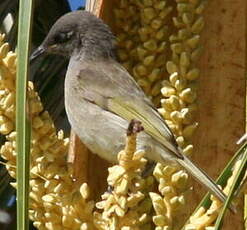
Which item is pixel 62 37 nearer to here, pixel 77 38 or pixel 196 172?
pixel 77 38

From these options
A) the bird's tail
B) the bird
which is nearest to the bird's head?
the bird

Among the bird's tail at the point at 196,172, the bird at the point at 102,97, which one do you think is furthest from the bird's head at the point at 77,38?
the bird's tail at the point at 196,172

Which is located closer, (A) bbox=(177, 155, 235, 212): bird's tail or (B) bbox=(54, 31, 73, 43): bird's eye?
(A) bbox=(177, 155, 235, 212): bird's tail

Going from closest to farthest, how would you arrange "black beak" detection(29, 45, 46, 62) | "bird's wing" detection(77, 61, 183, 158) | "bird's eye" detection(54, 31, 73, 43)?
"bird's wing" detection(77, 61, 183, 158)
"black beak" detection(29, 45, 46, 62)
"bird's eye" detection(54, 31, 73, 43)

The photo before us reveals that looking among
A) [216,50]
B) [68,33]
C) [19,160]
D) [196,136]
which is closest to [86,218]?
[19,160]

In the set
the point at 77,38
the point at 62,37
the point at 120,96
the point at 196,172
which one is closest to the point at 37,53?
the point at 62,37

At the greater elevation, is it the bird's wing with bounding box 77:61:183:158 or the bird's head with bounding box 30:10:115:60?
the bird's head with bounding box 30:10:115:60

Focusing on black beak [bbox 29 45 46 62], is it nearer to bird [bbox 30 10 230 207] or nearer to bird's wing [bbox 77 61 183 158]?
bird [bbox 30 10 230 207]
